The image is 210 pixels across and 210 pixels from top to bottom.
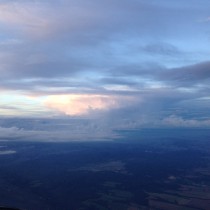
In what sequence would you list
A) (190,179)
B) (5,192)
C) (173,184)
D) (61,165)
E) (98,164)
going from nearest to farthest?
1. (5,192)
2. (173,184)
3. (190,179)
4. (61,165)
5. (98,164)

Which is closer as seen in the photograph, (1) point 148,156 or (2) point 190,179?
(2) point 190,179

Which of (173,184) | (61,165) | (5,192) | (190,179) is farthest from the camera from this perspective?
(61,165)

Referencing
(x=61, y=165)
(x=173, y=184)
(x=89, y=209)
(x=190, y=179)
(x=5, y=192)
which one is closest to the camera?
(x=89, y=209)

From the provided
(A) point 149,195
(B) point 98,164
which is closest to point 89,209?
(A) point 149,195

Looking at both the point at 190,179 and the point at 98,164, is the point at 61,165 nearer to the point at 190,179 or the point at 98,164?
the point at 98,164

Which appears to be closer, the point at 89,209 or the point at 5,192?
the point at 89,209

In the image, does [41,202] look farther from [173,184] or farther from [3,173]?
[173,184]

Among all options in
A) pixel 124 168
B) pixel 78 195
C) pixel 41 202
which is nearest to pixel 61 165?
pixel 124 168

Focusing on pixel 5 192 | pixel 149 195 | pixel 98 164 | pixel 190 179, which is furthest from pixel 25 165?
pixel 190 179

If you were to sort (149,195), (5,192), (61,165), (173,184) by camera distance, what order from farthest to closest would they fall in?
1. (61,165)
2. (173,184)
3. (149,195)
4. (5,192)
